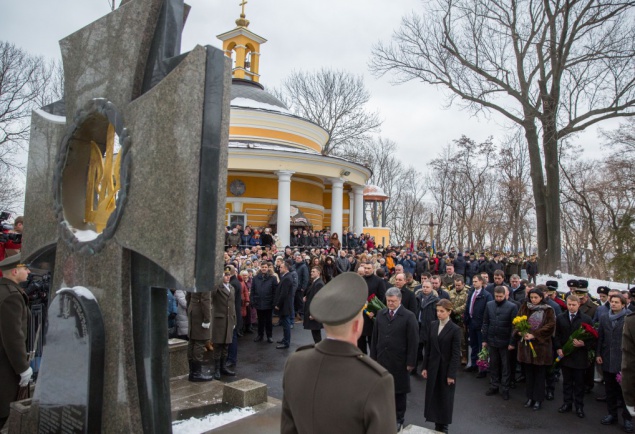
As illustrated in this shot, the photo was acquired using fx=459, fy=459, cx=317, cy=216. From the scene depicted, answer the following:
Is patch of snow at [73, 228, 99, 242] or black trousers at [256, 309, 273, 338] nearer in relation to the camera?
patch of snow at [73, 228, 99, 242]

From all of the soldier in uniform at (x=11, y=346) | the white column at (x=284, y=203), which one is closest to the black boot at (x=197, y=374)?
the soldier in uniform at (x=11, y=346)

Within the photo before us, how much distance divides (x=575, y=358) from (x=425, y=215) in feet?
187

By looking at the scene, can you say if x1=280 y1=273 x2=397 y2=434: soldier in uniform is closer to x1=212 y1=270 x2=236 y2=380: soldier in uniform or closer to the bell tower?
x1=212 y1=270 x2=236 y2=380: soldier in uniform

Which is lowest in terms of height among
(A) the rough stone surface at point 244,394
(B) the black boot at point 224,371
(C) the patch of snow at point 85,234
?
(B) the black boot at point 224,371

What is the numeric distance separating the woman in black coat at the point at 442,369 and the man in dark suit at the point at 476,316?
3.11 metres

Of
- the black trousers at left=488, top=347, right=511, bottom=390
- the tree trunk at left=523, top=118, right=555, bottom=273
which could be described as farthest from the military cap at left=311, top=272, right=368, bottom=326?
the tree trunk at left=523, top=118, right=555, bottom=273

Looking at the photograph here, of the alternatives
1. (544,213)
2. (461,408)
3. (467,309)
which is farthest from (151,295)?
(544,213)

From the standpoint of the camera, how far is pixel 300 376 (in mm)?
2369

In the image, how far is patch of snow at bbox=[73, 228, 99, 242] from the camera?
437cm

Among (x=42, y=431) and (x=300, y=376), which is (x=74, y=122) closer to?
(x=42, y=431)

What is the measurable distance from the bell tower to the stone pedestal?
2723 centimetres

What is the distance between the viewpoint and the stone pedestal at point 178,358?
7.51m

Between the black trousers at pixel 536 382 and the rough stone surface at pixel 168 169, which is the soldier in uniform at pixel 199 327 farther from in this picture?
the black trousers at pixel 536 382

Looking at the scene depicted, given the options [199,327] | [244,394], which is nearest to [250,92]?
[199,327]
